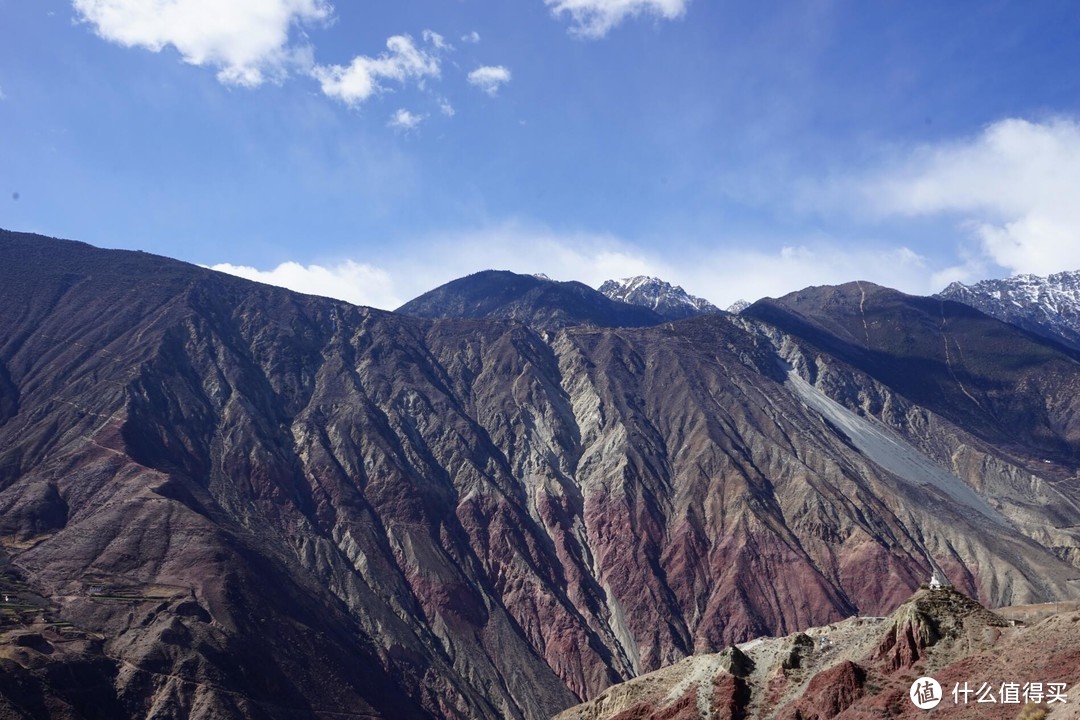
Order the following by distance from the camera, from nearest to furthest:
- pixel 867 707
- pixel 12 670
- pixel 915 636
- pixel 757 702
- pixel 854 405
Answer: pixel 867 707, pixel 915 636, pixel 757 702, pixel 12 670, pixel 854 405

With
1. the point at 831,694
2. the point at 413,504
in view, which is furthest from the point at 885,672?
the point at 413,504

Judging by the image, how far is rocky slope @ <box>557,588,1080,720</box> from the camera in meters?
33.7

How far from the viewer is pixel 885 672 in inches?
1597

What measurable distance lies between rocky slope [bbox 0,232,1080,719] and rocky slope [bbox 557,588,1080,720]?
1794 inches

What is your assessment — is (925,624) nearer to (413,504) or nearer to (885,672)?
(885,672)

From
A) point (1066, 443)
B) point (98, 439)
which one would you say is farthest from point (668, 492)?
point (1066, 443)

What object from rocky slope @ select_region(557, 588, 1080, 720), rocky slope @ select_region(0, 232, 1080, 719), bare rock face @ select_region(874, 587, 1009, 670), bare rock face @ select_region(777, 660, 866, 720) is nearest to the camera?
rocky slope @ select_region(557, 588, 1080, 720)

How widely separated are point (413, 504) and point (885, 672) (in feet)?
302

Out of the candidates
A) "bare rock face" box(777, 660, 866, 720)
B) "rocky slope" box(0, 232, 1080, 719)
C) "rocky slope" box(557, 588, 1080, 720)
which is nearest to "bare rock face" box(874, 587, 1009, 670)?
"rocky slope" box(557, 588, 1080, 720)

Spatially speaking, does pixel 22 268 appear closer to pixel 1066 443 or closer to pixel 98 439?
pixel 98 439

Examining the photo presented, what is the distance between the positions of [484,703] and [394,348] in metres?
89.0

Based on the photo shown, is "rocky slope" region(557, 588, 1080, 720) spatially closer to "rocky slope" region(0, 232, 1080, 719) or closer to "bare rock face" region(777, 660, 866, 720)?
"bare rock face" region(777, 660, 866, 720)

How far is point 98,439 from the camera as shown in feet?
366

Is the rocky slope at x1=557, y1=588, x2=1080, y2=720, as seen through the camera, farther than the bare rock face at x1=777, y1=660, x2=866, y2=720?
No
